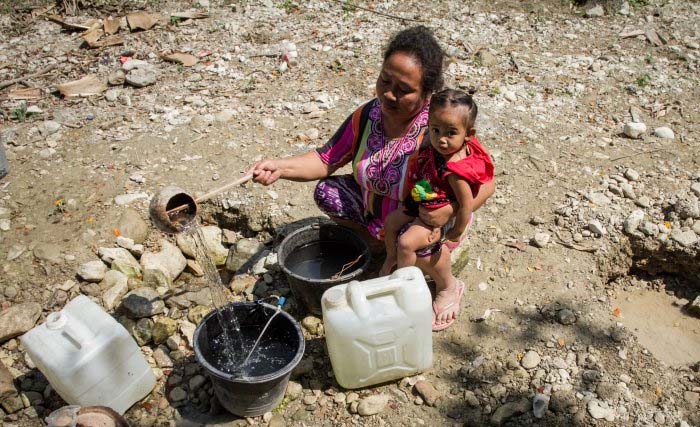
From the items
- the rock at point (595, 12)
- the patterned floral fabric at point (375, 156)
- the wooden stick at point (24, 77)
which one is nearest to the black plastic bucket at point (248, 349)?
the patterned floral fabric at point (375, 156)

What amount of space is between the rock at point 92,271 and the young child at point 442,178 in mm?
1597

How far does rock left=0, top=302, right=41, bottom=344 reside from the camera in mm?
2924

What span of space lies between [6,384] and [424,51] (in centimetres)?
244

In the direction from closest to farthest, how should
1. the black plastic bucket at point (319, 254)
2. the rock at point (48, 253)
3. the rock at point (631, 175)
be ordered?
1. the black plastic bucket at point (319, 254)
2. the rock at point (48, 253)
3. the rock at point (631, 175)

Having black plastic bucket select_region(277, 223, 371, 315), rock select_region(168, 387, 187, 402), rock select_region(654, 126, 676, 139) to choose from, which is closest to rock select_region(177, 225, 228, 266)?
black plastic bucket select_region(277, 223, 371, 315)

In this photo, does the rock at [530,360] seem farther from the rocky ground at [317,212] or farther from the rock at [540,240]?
the rock at [540,240]

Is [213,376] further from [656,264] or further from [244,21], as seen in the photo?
[244,21]

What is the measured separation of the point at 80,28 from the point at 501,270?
467 cm

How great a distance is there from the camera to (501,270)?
3.35 m

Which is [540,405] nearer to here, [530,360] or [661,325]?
[530,360]

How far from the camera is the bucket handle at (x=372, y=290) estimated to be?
8.14 ft

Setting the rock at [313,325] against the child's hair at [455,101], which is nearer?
the child's hair at [455,101]

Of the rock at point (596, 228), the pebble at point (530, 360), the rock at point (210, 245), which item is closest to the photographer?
the pebble at point (530, 360)

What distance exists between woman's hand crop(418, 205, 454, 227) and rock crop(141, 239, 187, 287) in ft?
5.20
